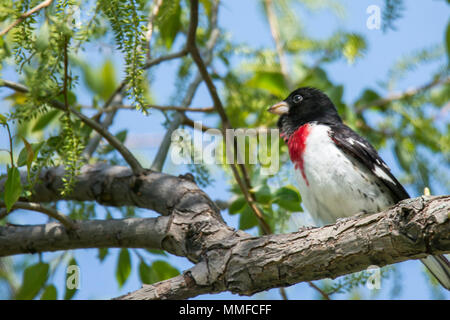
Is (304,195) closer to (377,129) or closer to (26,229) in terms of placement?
(377,129)

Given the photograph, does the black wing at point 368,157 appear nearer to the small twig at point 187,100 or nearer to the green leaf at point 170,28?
the small twig at point 187,100

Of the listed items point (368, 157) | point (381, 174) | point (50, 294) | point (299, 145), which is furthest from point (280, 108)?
point (50, 294)

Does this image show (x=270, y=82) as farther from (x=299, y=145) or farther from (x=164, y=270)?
(x=164, y=270)

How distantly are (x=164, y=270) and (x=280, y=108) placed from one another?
1.51 meters

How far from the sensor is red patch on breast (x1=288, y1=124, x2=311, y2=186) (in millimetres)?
3477

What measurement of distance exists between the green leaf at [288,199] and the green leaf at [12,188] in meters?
1.47

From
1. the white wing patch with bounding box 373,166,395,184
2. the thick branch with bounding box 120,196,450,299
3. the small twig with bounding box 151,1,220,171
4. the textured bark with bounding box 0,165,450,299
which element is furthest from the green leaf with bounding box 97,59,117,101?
the thick branch with bounding box 120,196,450,299

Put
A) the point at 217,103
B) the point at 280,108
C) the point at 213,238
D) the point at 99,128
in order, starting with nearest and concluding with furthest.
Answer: the point at 213,238, the point at 99,128, the point at 217,103, the point at 280,108

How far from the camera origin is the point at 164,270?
10.0ft

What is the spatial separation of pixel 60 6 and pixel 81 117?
2.60 ft

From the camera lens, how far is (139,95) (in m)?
2.02

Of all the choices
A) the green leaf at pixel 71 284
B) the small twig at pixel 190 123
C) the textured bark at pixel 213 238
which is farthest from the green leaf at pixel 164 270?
the small twig at pixel 190 123

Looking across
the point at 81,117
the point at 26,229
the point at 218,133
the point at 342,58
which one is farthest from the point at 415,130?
the point at 26,229

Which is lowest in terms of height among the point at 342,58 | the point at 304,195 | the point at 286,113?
the point at 304,195
